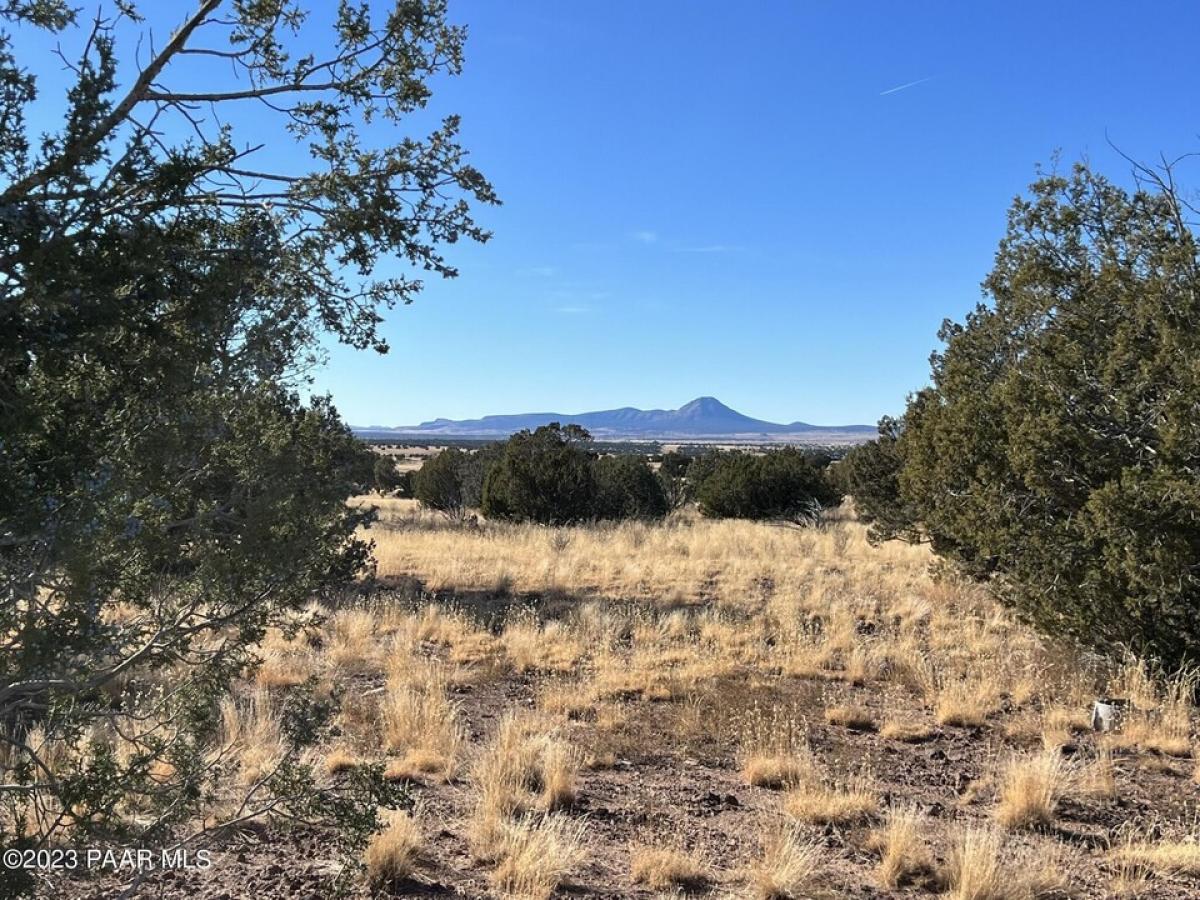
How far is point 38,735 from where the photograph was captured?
174 inches

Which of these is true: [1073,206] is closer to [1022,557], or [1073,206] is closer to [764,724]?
[1022,557]

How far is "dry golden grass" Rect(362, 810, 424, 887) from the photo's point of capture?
3.63 m

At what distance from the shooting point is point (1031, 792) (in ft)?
14.5

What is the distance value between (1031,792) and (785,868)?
1817 millimetres

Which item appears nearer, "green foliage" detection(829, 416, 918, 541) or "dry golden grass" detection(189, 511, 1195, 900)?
"dry golden grass" detection(189, 511, 1195, 900)

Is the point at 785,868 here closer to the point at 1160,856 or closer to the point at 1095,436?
the point at 1160,856

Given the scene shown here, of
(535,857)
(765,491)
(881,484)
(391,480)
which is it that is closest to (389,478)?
(391,480)

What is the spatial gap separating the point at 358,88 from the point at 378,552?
1370cm

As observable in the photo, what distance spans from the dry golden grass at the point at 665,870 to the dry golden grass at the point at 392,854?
1.07 metres

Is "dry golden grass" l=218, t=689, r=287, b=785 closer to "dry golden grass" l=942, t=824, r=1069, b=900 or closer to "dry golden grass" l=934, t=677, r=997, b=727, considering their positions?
"dry golden grass" l=942, t=824, r=1069, b=900

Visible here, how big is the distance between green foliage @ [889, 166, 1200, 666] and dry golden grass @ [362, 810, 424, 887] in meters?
5.39

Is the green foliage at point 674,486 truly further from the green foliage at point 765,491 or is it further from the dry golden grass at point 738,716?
the dry golden grass at point 738,716

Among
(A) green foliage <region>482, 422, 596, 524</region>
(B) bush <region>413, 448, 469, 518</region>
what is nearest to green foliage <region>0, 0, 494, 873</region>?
(A) green foliage <region>482, 422, 596, 524</region>

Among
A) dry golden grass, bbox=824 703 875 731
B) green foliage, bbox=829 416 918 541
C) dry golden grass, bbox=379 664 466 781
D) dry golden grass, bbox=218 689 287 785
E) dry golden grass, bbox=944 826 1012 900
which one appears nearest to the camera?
dry golden grass, bbox=944 826 1012 900
